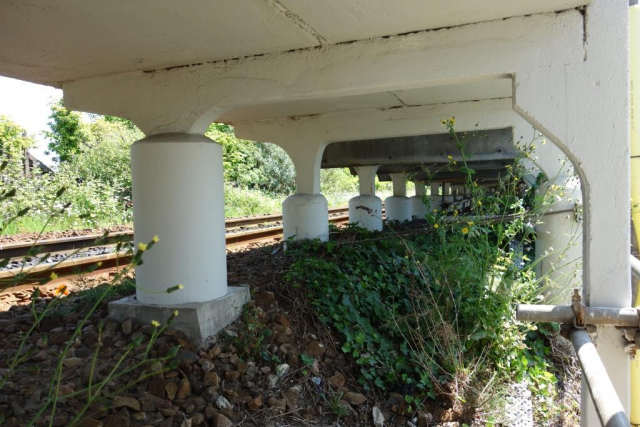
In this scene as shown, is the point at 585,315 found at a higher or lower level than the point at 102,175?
lower

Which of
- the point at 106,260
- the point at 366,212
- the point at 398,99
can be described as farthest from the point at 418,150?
the point at 106,260

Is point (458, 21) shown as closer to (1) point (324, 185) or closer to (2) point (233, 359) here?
(2) point (233, 359)

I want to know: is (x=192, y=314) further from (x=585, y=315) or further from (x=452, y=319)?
(x=585, y=315)

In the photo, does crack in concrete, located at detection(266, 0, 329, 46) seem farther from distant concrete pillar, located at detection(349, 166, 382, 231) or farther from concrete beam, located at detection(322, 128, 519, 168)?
distant concrete pillar, located at detection(349, 166, 382, 231)

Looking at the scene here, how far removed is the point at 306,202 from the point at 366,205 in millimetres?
4115

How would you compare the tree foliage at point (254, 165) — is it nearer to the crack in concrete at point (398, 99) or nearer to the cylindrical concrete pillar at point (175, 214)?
the crack in concrete at point (398, 99)

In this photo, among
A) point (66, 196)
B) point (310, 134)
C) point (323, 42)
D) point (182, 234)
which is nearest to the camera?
point (323, 42)

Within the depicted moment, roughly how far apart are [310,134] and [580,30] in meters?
5.35

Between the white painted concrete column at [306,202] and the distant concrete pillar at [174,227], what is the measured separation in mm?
3258

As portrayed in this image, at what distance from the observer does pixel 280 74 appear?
4.56 meters

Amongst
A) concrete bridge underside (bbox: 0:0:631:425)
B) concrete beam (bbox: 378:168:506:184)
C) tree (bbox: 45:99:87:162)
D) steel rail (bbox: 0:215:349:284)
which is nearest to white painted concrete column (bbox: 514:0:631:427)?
concrete bridge underside (bbox: 0:0:631:425)

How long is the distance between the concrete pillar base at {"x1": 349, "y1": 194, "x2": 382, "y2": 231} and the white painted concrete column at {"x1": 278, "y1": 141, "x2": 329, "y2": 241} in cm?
289

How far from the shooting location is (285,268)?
6.49m

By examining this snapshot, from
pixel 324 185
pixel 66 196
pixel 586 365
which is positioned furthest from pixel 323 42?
pixel 324 185
